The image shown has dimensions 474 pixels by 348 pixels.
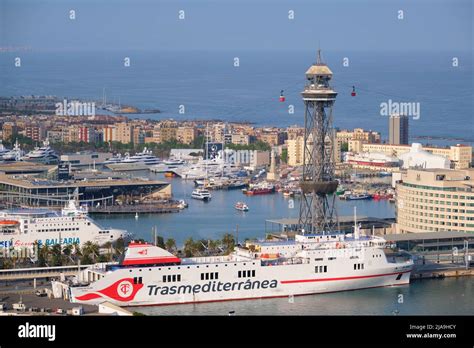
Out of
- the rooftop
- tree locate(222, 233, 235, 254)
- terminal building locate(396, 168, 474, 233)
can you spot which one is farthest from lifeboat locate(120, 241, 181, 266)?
the rooftop

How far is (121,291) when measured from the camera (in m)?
13.8

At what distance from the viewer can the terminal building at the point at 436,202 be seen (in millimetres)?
17750

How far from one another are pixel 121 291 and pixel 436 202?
18.8ft

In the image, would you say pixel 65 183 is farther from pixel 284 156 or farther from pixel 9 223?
pixel 284 156

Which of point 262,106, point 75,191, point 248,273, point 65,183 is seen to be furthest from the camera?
point 262,106

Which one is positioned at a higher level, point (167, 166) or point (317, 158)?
point (317, 158)

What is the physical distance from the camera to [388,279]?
15.1 m

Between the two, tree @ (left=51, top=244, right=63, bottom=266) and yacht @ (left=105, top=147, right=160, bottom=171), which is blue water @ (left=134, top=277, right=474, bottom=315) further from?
yacht @ (left=105, top=147, right=160, bottom=171)

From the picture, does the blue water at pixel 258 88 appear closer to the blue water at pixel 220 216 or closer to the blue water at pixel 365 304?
the blue water at pixel 220 216

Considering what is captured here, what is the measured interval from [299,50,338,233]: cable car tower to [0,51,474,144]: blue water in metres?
18.2

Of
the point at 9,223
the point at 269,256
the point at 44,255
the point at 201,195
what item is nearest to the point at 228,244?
the point at 269,256

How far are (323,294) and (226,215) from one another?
26.2ft

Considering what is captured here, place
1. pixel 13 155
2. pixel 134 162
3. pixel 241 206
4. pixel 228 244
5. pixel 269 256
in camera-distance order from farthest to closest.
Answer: pixel 134 162 < pixel 13 155 < pixel 241 206 < pixel 228 244 < pixel 269 256

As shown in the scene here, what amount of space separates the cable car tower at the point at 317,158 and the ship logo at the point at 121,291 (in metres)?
→ 3.73
